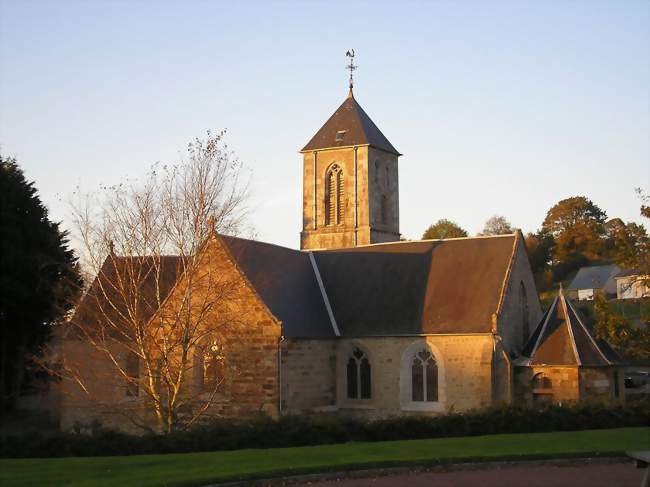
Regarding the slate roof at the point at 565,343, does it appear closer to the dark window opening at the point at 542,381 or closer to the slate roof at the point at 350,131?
the dark window opening at the point at 542,381

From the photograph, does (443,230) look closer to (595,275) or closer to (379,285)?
(595,275)

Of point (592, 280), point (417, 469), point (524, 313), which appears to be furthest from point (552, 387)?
point (592, 280)

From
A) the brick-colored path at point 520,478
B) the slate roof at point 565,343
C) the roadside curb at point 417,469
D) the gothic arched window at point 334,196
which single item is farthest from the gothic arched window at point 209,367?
the gothic arched window at point 334,196

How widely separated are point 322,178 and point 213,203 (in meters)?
19.5

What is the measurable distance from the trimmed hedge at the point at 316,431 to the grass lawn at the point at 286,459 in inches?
50.4

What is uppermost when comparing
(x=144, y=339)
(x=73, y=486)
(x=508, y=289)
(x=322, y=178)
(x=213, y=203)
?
(x=322, y=178)

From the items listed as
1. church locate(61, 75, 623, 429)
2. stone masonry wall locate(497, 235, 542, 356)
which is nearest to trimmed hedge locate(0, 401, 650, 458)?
church locate(61, 75, 623, 429)

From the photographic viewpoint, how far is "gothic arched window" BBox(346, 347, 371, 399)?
33062 millimetres

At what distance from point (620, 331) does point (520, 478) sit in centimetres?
1231

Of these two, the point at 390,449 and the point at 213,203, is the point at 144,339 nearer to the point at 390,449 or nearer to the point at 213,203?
the point at 213,203

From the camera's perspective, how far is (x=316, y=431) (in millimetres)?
23266

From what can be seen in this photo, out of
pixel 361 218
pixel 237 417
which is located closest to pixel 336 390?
pixel 237 417

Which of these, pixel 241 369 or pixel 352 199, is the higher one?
pixel 352 199

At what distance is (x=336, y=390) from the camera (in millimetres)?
33281
